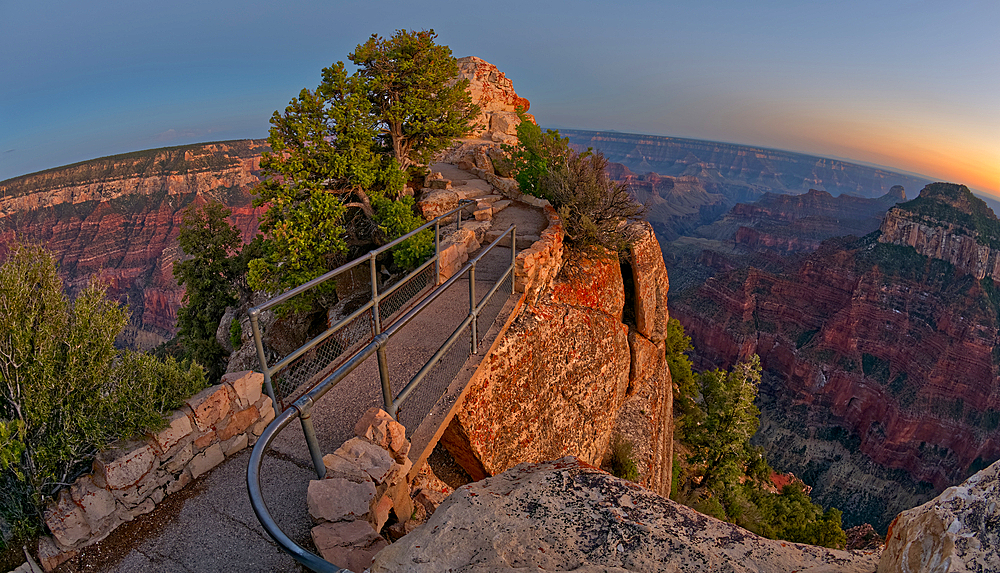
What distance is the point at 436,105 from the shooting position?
41.9 ft

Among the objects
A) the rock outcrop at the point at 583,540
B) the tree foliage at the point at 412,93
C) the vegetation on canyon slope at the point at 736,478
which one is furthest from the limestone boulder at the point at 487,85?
the rock outcrop at the point at 583,540

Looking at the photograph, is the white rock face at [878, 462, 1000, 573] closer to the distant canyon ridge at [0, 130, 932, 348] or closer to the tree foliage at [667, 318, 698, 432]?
the tree foliage at [667, 318, 698, 432]

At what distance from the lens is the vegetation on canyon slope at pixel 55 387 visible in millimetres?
3076

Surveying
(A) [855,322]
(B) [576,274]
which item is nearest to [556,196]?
(B) [576,274]

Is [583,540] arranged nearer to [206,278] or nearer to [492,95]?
[206,278]

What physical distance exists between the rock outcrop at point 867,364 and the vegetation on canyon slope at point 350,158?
48.7 meters

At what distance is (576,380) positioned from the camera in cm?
797

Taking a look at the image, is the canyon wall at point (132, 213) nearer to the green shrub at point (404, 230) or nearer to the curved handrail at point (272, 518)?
the green shrub at point (404, 230)

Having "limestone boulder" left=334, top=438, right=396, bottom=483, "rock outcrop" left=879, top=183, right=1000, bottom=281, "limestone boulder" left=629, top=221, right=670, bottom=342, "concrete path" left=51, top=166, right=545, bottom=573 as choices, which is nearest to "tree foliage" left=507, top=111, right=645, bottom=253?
"limestone boulder" left=629, top=221, right=670, bottom=342

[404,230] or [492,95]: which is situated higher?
[492,95]

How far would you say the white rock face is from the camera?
1.47 m

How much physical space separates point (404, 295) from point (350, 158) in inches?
226

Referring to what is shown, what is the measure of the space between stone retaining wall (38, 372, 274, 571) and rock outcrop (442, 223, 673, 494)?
237 cm

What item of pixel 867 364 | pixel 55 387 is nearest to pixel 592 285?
pixel 55 387
